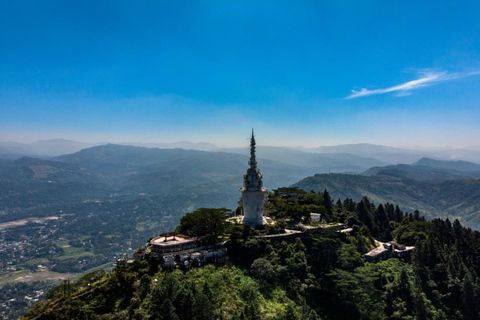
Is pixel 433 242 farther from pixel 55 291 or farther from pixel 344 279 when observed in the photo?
pixel 55 291

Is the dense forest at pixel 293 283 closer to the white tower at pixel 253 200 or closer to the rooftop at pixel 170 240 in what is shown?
the rooftop at pixel 170 240

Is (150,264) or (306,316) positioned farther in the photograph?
(150,264)

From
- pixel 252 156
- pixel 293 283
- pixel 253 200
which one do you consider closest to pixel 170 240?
pixel 253 200

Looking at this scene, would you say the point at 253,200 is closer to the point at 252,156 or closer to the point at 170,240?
the point at 252,156

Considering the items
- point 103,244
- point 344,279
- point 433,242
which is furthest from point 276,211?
point 103,244

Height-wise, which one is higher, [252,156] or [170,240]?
[252,156]

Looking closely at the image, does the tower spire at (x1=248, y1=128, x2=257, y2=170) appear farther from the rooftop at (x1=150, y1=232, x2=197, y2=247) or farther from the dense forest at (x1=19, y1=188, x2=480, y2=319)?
the rooftop at (x1=150, y1=232, x2=197, y2=247)

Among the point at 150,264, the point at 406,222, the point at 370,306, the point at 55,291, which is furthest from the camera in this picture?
the point at 406,222

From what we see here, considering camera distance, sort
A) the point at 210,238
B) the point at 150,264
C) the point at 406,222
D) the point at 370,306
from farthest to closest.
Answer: the point at 406,222 → the point at 210,238 → the point at 370,306 → the point at 150,264
